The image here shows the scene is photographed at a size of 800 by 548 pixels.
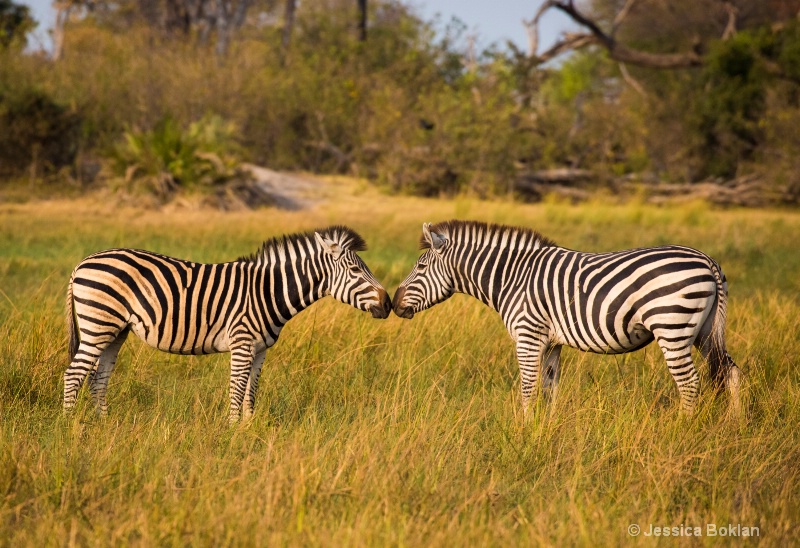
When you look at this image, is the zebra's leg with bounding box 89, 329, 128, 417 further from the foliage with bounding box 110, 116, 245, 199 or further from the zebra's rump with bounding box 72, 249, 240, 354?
the foliage with bounding box 110, 116, 245, 199

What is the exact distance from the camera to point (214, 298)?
219 inches

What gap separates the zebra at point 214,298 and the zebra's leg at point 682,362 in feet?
5.33

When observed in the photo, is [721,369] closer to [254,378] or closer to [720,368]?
[720,368]

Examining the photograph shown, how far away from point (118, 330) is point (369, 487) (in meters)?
1.96

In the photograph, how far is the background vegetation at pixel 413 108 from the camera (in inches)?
869

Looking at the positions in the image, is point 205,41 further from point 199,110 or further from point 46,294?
point 46,294

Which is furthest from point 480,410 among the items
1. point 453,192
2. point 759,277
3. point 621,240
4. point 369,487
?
point 453,192

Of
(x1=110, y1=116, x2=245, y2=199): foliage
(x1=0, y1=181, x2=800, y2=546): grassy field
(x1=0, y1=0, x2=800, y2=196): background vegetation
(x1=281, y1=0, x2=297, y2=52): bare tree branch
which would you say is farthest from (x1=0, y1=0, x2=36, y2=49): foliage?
(x1=0, y1=181, x2=800, y2=546): grassy field

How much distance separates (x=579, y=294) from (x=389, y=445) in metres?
1.53

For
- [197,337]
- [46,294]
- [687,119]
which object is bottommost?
[46,294]

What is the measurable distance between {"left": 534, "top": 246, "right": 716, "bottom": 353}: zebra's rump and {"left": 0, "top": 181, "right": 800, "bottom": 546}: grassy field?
0.43 m

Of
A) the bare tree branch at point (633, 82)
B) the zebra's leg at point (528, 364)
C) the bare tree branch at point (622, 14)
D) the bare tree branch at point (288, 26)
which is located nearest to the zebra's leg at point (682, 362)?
the zebra's leg at point (528, 364)

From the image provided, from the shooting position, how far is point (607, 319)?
554cm

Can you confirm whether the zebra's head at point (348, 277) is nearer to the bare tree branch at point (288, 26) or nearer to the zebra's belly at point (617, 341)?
the zebra's belly at point (617, 341)
